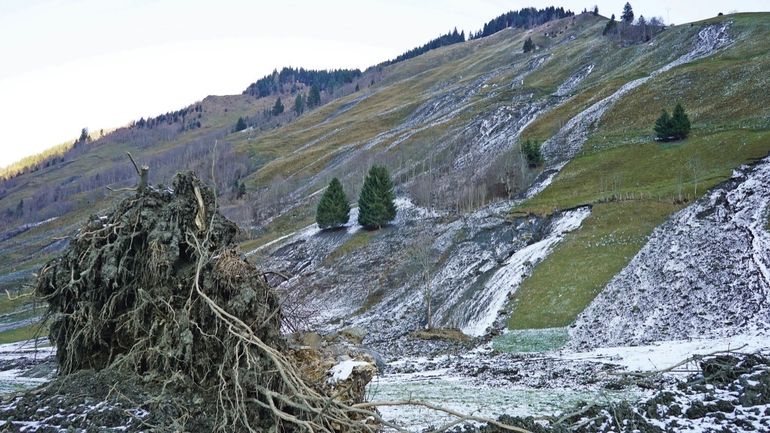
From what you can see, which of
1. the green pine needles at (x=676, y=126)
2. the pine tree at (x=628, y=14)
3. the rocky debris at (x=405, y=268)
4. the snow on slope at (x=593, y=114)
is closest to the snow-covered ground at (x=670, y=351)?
the rocky debris at (x=405, y=268)

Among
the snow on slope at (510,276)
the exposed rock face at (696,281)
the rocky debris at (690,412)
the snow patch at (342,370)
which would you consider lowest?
the snow on slope at (510,276)

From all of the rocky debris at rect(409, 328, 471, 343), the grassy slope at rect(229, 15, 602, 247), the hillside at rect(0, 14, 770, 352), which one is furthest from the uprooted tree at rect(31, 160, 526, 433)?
the grassy slope at rect(229, 15, 602, 247)

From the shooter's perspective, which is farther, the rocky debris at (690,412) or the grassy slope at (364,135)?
the grassy slope at (364,135)

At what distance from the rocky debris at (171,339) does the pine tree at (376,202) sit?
63565mm

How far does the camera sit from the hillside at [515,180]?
151ft

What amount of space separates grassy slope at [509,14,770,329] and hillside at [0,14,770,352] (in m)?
0.26

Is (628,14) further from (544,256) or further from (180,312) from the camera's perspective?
(180,312)

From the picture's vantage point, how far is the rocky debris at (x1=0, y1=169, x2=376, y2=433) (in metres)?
8.68

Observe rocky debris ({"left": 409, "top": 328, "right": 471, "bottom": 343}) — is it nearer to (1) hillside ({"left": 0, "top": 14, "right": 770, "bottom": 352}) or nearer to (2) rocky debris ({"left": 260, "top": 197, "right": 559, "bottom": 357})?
(2) rocky debris ({"left": 260, "top": 197, "right": 559, "bottom": 357})

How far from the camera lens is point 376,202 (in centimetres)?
7506

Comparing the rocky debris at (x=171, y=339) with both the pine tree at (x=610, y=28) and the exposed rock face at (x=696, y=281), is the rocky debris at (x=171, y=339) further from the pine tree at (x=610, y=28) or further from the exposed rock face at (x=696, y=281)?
the pine tree at (x=610, y=28)

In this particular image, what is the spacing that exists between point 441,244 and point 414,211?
773 inches

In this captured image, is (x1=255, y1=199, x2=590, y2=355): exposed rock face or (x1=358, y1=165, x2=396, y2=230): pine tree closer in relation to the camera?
(x1=255, y1=199, x2=590, y2=355): exposed rock face

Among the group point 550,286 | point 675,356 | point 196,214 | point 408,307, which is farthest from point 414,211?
point 196,214
